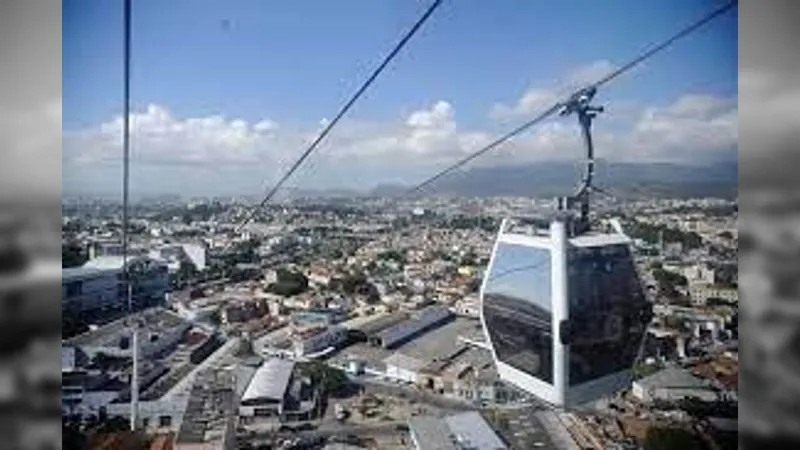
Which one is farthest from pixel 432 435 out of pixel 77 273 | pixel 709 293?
pixel 77 273

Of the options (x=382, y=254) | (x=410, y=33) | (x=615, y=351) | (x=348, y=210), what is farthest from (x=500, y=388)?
(x=410, y=33)

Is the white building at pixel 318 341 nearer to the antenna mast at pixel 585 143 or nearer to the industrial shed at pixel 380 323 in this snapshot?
the industrial shed at pixel 380 323

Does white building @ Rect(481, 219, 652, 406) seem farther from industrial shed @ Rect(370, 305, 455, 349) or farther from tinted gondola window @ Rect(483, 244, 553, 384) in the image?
industrial shed @ Rect(370, 305, 455, 349)

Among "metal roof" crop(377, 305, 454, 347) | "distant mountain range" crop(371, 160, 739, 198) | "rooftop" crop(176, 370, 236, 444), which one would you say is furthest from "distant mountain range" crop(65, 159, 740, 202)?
"rooftop" crop(176, 370, 236, 444)

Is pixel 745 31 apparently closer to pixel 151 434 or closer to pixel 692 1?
pixel 692 1

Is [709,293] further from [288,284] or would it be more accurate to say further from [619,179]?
[288,284]

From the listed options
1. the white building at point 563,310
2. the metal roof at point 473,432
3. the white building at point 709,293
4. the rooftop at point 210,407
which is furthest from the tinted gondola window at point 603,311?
the rooftop at point 210,407
